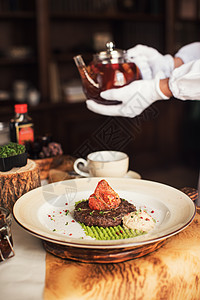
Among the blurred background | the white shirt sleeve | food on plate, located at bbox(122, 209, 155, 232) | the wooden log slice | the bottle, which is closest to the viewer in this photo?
food on plate, located at bbox(122, 209, 155, 232)

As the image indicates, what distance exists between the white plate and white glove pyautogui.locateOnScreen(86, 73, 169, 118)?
0.26 metres

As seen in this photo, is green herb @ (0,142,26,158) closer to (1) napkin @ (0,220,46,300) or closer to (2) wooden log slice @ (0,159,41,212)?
(2) wooden log slice @ (0,159,41,212)

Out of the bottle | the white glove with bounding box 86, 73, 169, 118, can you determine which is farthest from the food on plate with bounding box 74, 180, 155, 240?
the bottle

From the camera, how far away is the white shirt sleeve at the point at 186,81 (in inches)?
39.0

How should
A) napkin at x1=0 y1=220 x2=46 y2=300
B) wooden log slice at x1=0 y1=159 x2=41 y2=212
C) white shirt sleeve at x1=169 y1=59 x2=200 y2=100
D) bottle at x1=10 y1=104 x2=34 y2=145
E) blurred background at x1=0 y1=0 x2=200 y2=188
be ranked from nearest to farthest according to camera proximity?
napkin at x1=0 y1=220 x2=46 y2=300
wooden log slice at x1=0 y1=159 x2=41 y2=212
white shirt sleeve at x1=169 y1=59 x2=200 y2=100
bottle at x1=10 y1=104 x2=34 y2=145
blurred background at x1=0 y1=0 x2=200 y2=188

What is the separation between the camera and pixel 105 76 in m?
1.05

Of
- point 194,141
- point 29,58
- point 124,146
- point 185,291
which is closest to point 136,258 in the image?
point 185,291

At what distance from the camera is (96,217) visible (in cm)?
73

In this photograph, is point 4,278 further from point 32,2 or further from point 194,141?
point 194,141

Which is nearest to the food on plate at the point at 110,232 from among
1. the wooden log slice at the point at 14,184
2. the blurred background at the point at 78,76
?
the wooden log slice at the point at 14,184

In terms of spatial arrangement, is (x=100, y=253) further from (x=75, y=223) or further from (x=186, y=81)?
(x=186, y=81)

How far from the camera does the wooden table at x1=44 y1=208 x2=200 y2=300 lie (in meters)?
0.60

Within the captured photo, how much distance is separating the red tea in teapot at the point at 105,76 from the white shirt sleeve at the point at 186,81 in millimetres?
132

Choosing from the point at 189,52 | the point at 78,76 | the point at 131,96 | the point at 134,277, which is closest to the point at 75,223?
the point at 134,277
